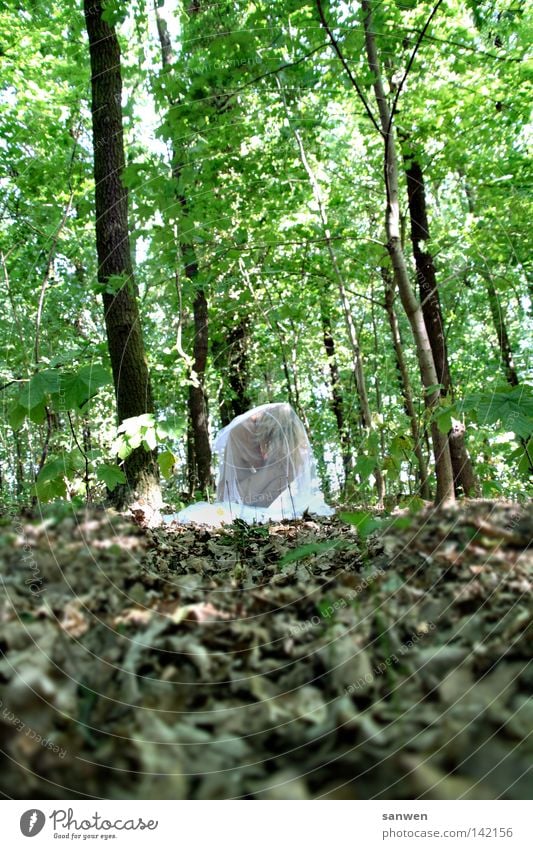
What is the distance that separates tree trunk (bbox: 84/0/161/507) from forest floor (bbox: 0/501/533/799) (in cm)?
184

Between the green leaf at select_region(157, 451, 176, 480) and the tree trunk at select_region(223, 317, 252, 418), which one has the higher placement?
the tree trunk at select_region(223, 317, 252, 418)

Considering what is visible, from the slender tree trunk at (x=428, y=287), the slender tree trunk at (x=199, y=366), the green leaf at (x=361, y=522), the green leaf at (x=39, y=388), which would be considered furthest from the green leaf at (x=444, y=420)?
the slender tree trunk at (x=199, y=366)

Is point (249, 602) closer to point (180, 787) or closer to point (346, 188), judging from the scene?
point (180, 787)

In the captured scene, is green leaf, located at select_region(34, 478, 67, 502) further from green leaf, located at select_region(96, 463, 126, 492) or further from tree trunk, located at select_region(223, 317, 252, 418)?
tree trunk, located at select_region(223, 317, 252, 418)

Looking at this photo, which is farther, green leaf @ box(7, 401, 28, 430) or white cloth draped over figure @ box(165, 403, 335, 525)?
white cloth draped over figure @ box(165, 403, 335, 525)

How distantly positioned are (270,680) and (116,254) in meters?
3.45

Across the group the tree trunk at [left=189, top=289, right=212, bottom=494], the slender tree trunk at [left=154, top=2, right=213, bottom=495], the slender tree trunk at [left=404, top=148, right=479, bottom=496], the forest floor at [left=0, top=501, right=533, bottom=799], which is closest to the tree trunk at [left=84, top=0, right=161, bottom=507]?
the forest floor at [left=0, top=501, right=533, bottom=799]

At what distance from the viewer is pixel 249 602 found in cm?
175

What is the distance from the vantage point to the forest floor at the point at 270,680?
1.08m

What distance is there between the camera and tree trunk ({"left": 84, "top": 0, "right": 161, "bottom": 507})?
381cm

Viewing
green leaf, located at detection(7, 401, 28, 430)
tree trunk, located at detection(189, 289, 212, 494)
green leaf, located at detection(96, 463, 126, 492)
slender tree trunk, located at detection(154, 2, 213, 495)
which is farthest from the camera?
tree trunk, located at detection(189, 289, 212, 494)

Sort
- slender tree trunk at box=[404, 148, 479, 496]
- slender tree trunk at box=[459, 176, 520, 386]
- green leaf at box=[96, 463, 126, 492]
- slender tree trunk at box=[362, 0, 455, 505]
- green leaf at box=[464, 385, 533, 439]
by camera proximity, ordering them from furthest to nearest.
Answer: slender tree trunk at box=[404, 148, 479, 496]
slender tree trunk at box=[459, 176, 520, 386]
slender tree trunk at box=[362, 0, 455, 505]
green leaf at box=[96, 463, 126, 492]
green leaf at box=[464, 385, 533, 439]

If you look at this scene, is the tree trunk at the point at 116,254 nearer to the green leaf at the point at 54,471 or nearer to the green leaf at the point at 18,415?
the green leaf at the point at 54,471

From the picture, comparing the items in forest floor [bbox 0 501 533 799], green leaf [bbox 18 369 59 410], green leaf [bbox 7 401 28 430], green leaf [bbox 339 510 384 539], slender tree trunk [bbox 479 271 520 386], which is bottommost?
forest floor [bbox 0 501 533 799]
